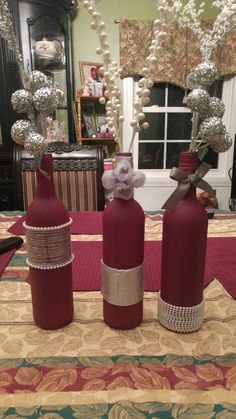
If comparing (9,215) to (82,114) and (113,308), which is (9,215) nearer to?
(113,308)

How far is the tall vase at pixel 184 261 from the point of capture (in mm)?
512

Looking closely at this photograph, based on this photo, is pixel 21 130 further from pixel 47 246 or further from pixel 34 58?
pixel 34 58

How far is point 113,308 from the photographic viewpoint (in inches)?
21.9

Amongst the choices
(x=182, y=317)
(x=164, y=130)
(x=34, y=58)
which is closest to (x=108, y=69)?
(x=182, y=317)

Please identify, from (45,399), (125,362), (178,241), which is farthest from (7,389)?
(178,241)

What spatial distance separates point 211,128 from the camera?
19.2 inches

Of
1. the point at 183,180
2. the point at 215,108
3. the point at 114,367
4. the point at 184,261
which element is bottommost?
the point at 114,367

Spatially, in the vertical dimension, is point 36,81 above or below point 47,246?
above

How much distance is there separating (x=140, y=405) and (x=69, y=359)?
0.14 meters

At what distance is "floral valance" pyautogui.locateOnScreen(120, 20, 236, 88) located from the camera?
2.46 metres

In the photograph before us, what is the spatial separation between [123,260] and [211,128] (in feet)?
0.89

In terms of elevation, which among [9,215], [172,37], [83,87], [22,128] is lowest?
[9,215]

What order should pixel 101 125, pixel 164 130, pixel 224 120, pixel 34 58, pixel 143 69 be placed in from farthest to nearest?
pixel 164 130, pixel 224 120, pixel 101 125, pixel 34 58, pixel 143 69

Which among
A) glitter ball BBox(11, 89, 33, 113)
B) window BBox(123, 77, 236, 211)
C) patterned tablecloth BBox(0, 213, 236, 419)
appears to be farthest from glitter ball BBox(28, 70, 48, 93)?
window BBox(123, 77, 236, 211)
